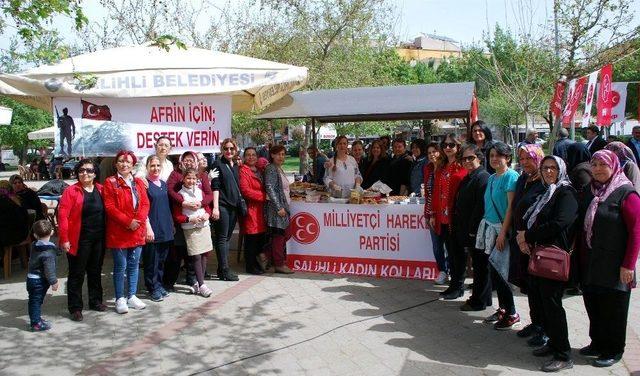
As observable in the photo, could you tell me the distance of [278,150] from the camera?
6.78 metres

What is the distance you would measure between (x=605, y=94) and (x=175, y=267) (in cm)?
851

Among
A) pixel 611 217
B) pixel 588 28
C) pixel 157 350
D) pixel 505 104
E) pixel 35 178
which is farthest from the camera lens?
pixel 505 104

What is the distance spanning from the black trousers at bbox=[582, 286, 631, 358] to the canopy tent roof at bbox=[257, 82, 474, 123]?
3.60 m

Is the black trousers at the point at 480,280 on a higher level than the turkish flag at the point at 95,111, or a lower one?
lower

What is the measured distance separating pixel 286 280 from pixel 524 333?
117 inches

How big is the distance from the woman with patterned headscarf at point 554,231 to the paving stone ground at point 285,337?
197 millimetres

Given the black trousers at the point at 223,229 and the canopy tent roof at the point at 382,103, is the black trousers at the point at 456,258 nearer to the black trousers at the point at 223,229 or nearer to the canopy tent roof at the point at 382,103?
the canopy tent roof at the point at 382,103

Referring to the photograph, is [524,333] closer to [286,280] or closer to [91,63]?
[286,280]

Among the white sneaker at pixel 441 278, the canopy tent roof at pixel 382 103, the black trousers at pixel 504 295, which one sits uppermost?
the canopy tent roof at pixel 382 103

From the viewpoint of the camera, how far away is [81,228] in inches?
202

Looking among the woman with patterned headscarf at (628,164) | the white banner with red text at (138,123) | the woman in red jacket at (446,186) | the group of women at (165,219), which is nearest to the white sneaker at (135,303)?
the group of women at (165,219)

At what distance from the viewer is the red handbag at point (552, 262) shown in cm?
379

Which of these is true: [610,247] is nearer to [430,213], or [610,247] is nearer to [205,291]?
[430,213]

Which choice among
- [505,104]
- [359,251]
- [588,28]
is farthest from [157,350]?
[505,104]
